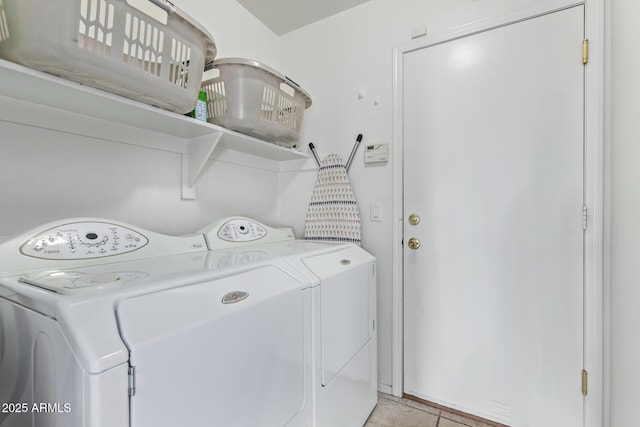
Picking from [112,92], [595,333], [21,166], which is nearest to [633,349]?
[595,333]

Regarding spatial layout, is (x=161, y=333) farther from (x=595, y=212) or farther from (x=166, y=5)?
(x=595, y=212)

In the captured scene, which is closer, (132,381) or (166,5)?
(132,381)

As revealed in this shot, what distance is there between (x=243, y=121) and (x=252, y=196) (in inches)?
26.9

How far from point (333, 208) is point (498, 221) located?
957 millimetres

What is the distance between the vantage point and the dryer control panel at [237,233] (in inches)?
56.9

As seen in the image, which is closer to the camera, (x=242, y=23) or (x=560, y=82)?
(x=560, y=82)

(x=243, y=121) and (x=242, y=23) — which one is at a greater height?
(x=242, y=23)

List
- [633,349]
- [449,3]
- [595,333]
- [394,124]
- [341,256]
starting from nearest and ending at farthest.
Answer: [633,349] < [595,333] < [341,256] < [449,3] < [394,124]

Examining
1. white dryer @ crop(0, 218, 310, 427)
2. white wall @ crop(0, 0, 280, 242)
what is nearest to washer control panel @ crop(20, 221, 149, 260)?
white dryer @ crop(0, 218, 310, 427)

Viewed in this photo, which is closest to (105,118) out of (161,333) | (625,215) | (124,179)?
(124,179)

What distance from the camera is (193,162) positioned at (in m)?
1.54

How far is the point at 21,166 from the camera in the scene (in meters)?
1.03

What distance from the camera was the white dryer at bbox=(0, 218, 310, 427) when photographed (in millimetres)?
543

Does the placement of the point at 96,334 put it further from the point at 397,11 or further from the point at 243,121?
the point at 397,11
